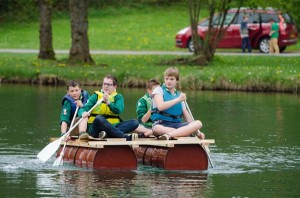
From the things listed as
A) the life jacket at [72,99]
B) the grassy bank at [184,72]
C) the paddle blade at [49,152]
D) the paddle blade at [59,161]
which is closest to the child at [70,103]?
the life jacket at [72,99]

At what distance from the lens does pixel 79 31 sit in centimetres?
3819

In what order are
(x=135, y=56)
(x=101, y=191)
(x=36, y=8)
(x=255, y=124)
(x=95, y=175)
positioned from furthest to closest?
(x=36, y=8) → (x=135, y=56) → (x=255, y=124) → (x=95, y=175) → (x=101, y=191)

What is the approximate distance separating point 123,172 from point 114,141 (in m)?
0.51

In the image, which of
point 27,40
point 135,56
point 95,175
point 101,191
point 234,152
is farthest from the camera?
point 27,40

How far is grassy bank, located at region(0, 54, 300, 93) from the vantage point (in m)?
33.8

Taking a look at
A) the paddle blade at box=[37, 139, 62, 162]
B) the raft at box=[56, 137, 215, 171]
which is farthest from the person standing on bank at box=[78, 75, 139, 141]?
the paddle blade at box=[37, 139, 62, 162]

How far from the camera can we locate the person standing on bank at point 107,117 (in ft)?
57.4

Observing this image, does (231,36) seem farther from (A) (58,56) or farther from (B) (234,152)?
(B) (234,152)

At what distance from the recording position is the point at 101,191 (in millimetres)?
14734

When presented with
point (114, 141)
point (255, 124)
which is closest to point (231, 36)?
point (255, 124)

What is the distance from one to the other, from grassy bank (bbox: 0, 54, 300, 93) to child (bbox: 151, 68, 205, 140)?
15.7 m

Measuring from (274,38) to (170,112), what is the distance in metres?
27.0

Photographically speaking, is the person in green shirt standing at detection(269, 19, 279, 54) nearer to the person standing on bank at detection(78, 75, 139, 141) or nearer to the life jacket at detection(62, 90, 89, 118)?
the life jacket at detection(62, 90, 89, 118)

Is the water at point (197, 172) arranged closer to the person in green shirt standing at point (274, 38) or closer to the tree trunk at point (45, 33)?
the tree trunk at point (45, 33)
